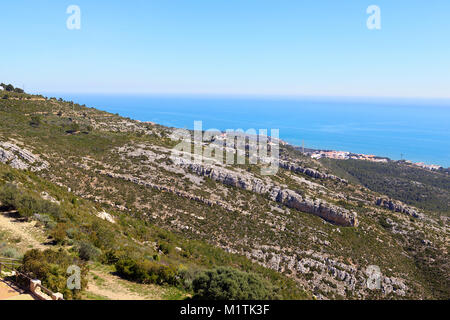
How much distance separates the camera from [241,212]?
22.3 meters

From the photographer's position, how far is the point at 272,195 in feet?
85.0

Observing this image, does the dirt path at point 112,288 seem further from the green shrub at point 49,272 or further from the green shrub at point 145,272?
the green shrub at point 49,272

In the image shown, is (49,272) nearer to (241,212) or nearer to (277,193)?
(241,212)

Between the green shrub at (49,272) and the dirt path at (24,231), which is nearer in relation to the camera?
the green shrub at (49,272)

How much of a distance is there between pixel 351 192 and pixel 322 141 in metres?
155

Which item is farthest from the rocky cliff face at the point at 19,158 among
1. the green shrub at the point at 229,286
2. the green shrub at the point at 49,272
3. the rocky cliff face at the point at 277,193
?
the green shrub at the point at 229,286

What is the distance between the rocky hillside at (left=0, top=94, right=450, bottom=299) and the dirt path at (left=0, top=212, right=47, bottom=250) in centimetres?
495

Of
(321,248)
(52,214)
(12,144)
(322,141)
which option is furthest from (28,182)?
(322,141)

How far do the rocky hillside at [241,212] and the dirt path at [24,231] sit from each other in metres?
4.95

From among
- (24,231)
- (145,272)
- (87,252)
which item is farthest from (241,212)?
(24,231)

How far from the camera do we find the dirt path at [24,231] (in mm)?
10297

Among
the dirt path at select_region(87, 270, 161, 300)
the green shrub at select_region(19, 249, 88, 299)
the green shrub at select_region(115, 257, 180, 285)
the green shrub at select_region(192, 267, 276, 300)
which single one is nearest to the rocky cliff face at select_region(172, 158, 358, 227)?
the green shrub at select_region(115, 257, 180, 285)

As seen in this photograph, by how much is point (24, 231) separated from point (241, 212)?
15093 millimetres
